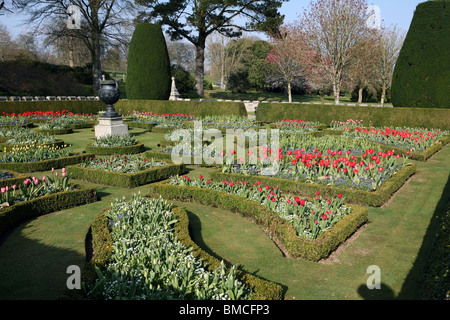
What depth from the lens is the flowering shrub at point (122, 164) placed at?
30.1ft

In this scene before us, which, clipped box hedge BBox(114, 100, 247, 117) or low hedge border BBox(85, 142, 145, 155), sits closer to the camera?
low hedge border BBox(85, 142, 145, 155)

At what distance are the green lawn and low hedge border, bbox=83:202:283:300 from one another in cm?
37

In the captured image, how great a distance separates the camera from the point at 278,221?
5680 mm

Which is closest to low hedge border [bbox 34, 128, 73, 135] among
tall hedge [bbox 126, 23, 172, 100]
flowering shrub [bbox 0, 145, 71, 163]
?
flowering shrub [bbox 0, 145, 71, 163]

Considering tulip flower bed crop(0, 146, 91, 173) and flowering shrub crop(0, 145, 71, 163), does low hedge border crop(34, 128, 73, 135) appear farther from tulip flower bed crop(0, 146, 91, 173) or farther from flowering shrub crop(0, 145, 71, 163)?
flowering shrub crop(0, 145, 71, 163)

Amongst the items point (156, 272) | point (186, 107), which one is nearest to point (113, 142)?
point (156, 272)

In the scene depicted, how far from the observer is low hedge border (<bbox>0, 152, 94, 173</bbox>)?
953cm

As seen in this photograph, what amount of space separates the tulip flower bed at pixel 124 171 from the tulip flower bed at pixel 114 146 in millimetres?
2311

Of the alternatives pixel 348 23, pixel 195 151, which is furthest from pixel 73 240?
pixel 348 23

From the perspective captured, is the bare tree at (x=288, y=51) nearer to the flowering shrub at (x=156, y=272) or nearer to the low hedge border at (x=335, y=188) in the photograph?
the low hedge border at (x=335, y=188)

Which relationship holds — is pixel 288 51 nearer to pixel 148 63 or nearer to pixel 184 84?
pixel 184 84

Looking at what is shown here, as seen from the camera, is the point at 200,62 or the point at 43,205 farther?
the point at 200,62

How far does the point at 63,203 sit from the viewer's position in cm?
701

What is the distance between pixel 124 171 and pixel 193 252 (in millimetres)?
5205
